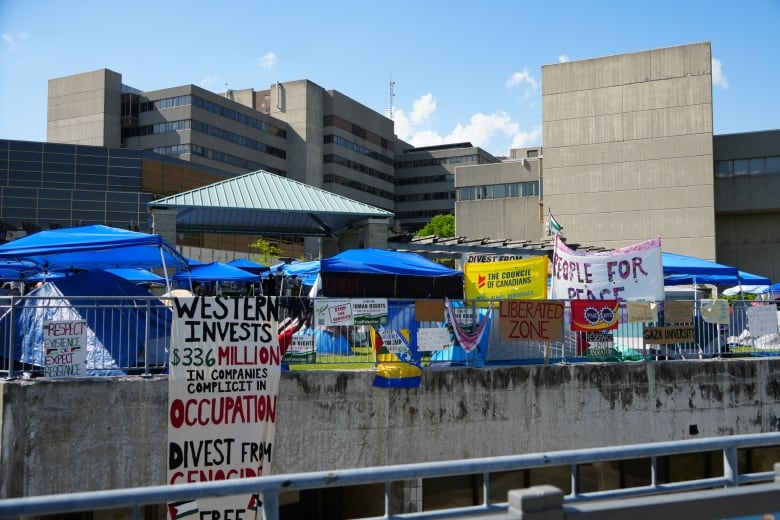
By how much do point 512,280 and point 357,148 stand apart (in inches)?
3944

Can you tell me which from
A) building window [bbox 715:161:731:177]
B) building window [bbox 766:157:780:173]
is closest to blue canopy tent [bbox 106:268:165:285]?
building window [bbox 715:161:731:177]

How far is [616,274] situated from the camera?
503 inches

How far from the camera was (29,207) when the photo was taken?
62.7 metres

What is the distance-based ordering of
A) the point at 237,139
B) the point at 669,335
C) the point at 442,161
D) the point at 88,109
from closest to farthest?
the point at 669,335, the point at 88,109, the point at 237,139, the point at 442,161

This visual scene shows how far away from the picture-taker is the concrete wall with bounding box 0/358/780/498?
8.72 metres

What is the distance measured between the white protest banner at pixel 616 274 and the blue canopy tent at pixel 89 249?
22.9ft

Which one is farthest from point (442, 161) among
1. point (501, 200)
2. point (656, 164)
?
point (656, 164)

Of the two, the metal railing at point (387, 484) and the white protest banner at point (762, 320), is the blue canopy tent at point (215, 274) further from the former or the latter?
the metal railing at point (387, 484)

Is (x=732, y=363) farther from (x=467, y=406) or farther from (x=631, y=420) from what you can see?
(x=467, y=406)

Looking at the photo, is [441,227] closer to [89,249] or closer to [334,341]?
[334,341]

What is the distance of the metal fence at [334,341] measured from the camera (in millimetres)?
9469

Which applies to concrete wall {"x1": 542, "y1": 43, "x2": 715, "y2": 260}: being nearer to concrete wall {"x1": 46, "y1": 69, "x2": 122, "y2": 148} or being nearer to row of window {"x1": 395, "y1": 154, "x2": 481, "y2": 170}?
row of window {"x1": 395, "y1": 154, "x2": 481, "y2": 170}

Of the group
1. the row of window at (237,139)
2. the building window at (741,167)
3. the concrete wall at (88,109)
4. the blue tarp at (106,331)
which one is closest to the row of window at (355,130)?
the row of window at (237,139)

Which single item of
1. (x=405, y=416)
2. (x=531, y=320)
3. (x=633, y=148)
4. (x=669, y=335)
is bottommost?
(x=405, y=416)
